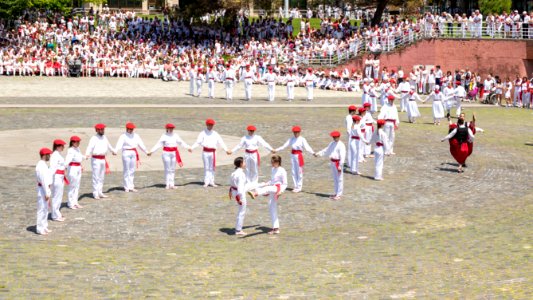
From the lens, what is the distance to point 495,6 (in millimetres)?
68500

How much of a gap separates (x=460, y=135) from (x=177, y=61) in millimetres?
30904

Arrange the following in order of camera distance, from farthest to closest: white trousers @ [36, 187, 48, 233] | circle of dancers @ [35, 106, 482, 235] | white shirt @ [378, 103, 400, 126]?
white shirt @ [378, 103, 400, 126]
circle of dancers @ [35, 106, 482, 235]
white trousers @ [36, 187, 48, 233]

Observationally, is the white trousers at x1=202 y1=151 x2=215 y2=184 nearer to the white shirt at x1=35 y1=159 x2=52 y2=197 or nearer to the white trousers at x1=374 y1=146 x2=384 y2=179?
the white trousers at x1=374 y1=146 x2=384 y2=179

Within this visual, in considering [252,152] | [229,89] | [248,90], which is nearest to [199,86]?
[229,89]

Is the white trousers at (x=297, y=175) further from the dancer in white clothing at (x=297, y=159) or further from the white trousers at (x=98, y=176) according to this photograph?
the white trousers at (x=98, y=176)

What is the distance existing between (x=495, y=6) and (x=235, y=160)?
54.6 m

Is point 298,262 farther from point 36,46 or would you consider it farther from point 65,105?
point 36,46

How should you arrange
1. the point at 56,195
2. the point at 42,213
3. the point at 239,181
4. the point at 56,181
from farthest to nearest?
the point at 56,181 → the point at 56,195 → the point at 239,181 → the point at 42,213

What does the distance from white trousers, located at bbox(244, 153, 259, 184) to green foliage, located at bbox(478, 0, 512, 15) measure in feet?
161

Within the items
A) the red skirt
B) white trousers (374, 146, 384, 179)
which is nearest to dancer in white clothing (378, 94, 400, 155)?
the red skirt

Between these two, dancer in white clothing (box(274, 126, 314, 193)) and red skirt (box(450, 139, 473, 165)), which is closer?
dancer in white clothing (box(274, 126, 314, 193))

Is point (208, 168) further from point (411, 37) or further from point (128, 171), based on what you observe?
point (411, 37)

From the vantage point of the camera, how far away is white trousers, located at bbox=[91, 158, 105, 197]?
21031 mm

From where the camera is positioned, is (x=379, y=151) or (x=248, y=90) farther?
(x=248, y=90)
